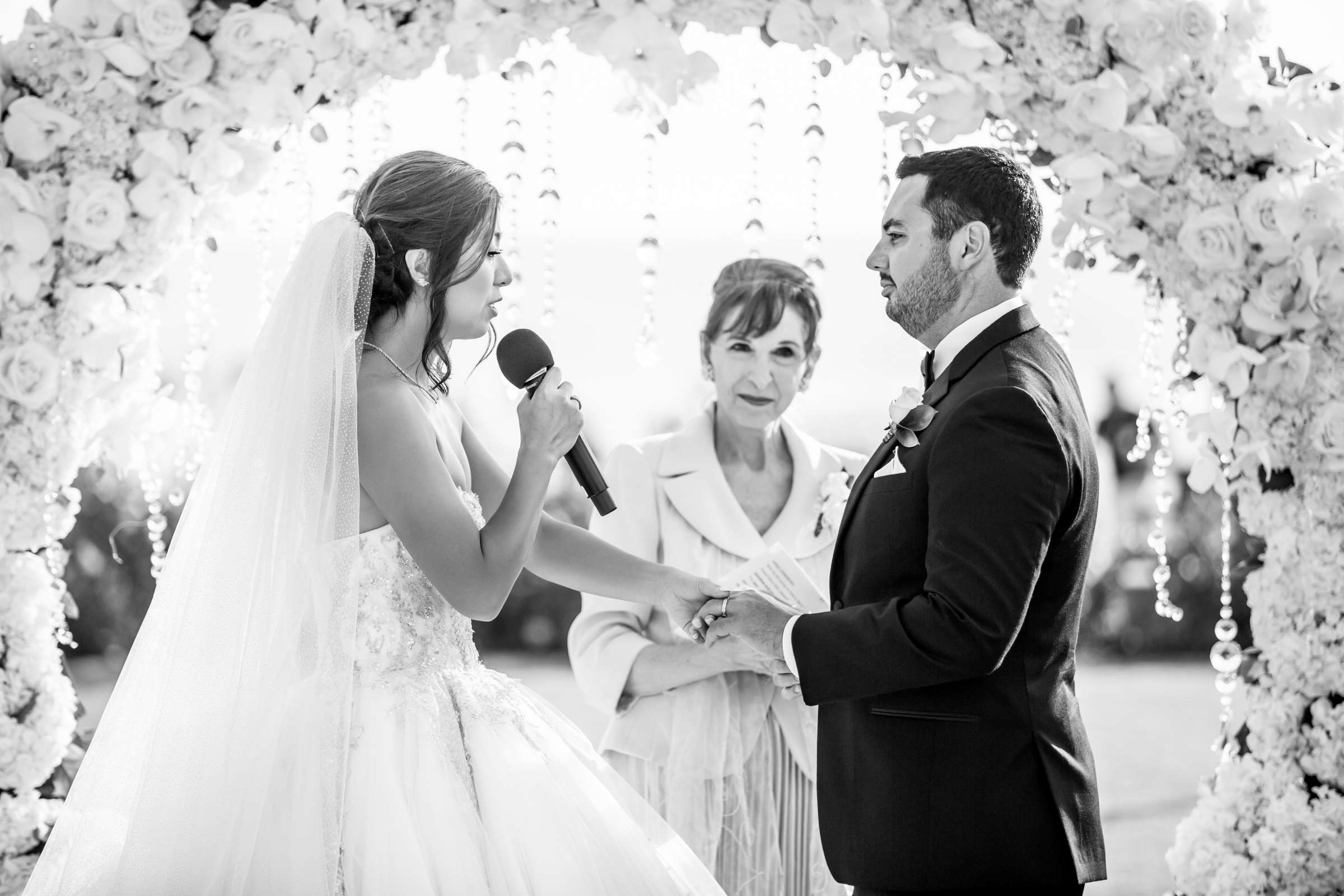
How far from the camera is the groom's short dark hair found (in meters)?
2.85

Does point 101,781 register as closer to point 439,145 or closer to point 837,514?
point 837,514

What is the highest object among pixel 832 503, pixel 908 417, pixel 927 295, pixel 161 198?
pixel 161 198

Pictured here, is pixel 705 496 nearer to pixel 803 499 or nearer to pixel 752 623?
pixel 803 499

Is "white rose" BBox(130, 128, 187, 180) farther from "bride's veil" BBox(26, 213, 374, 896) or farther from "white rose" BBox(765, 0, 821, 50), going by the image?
"white rose" BBox(765, 0, 821, 50)

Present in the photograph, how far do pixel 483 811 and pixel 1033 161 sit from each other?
2125 mm

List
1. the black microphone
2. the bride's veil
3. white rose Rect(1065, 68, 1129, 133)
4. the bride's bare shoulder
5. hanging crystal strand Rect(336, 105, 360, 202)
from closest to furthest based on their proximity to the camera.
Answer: the bride's veil, the bride's bare shoulder, the black microphone, white rose Rect(1065, 68, 1129, 133), hanging crystal strand Rect(336, 105, 360, 202)

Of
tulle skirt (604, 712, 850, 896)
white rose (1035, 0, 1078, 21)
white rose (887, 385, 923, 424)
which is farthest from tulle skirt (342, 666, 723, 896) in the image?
white rose (1035, 0, 1078, 21)

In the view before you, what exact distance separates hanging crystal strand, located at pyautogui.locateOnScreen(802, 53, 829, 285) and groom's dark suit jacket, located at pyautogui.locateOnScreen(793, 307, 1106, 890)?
81 cm

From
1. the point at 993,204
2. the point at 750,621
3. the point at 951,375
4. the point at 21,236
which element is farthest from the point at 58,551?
the point at 993,204

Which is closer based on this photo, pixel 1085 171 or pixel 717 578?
pixel 1085 171

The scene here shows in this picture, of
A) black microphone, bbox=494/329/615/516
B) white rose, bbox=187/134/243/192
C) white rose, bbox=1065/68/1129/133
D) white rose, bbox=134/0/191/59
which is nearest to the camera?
black microphone, bbox=494/329/615/516

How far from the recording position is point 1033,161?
11.3ft

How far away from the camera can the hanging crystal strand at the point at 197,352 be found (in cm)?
360

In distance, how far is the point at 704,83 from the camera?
3.37 m
